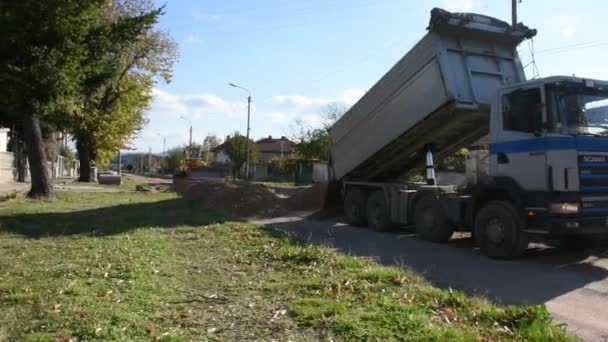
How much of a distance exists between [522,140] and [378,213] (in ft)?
17.1

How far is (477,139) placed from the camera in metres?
13.5

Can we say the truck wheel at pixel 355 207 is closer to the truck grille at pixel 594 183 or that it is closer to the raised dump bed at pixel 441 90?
the raised dump bed at pixel 441 90

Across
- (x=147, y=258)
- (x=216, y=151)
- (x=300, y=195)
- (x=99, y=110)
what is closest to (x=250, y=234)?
(x=147, y=258)

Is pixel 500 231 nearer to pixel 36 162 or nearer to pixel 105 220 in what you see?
pixel 105 220

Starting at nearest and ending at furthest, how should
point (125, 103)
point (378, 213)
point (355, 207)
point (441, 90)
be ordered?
point (441, 90)
point (378, 213)
point (355, 207)
point (125, 103)

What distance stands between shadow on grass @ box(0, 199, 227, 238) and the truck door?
724 centimetres

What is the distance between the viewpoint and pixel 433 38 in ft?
39.3

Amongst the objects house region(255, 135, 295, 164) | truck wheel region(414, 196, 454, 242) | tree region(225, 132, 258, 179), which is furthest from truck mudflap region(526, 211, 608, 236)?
house region(255, 135, 295, 164)

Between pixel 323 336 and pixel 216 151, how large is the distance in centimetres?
10909

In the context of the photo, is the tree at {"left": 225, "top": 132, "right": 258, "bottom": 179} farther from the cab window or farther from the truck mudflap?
the truck mudflap

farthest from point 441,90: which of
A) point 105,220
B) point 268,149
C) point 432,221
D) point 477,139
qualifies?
point 268,149

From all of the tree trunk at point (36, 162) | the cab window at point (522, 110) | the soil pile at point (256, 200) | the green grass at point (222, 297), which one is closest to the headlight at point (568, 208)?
the cab window at point (522, 110)

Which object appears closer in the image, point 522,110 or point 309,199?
point 522,110

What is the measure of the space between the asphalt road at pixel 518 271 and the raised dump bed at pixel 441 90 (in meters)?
2.20
